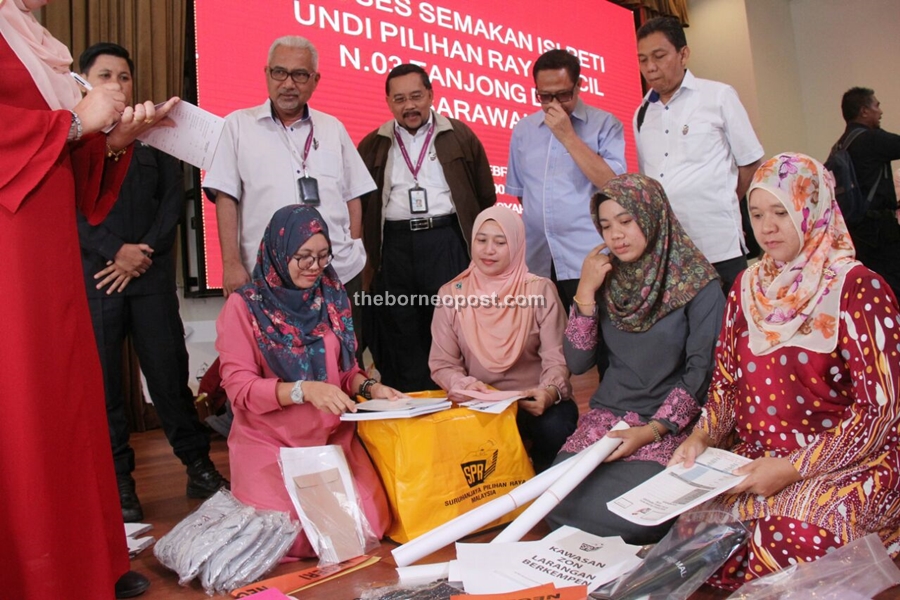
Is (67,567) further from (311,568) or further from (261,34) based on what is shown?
(261,34)

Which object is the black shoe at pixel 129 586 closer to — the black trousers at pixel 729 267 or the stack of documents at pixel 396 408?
the stack of documents at pixel 396 408

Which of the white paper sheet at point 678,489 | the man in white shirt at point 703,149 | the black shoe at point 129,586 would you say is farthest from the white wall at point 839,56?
the black shoe at point 129,586

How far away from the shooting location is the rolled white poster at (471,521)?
1.68 meters

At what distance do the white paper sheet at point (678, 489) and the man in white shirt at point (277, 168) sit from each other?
4.80ft

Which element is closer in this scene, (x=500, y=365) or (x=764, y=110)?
(x=500, y=365)

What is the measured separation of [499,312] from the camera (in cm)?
237

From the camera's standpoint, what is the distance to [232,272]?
2.41 m

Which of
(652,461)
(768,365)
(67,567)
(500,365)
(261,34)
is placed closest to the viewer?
(67,567)

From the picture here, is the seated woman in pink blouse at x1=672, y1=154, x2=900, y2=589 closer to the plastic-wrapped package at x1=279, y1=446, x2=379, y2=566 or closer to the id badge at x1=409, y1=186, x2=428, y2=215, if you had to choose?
the plastic-wrapped package at x1=279, y1=446, x2=379, y2=566

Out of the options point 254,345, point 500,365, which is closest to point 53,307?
point 254,345

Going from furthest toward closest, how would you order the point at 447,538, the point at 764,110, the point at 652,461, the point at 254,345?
the point at 764,110 < the point at 254,345 < the point at 652,461 < the point at 447,538

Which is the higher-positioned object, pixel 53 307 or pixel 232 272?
pixel 232 272

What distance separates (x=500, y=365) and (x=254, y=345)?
788 mm

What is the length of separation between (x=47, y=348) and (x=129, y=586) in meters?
0.67
